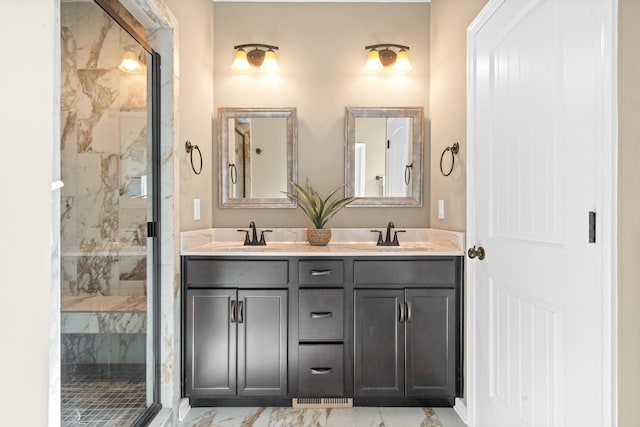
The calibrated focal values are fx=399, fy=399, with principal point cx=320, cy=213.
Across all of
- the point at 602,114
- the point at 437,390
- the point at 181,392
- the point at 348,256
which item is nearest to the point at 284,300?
the point at 348,256

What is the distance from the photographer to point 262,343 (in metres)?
2.17

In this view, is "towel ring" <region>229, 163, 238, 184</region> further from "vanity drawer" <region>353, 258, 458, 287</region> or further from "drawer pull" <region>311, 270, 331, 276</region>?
"vanity drawer" <region>353, 258, 458, 287</region>

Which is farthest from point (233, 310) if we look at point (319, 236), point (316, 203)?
point (316, 203)

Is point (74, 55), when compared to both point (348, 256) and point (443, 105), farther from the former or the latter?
point (443, 105)

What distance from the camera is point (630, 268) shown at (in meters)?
1.05

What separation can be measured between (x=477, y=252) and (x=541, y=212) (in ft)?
1.79

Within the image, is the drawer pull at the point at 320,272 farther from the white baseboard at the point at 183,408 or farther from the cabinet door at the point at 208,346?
the white baseboard at the point at 183,408

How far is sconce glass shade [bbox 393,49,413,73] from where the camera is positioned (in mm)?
2689

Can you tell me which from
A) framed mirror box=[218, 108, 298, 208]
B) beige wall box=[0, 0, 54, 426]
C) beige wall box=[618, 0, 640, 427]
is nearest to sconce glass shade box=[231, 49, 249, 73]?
framed mirror box=[218, 108, 298, 208]

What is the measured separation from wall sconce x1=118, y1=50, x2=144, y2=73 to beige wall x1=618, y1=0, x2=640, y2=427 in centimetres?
179

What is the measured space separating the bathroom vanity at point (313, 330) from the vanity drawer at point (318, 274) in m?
0.01

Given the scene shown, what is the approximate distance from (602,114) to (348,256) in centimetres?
134

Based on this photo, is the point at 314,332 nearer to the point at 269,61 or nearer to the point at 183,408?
the point at 183,408

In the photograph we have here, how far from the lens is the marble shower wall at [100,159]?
1.36 m
